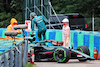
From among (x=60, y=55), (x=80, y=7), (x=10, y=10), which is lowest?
(x=60, y=55)

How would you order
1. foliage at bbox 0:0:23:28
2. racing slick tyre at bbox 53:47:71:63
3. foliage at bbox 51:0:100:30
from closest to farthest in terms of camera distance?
1. racing slick tyre at bbox 53:47:71:63
2. foliage at bbox 51:0:100:30
3. foliage at bbox 0:0:23:28

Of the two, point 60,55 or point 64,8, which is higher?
point 64,8

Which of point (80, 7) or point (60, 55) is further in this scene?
point (80, 7)

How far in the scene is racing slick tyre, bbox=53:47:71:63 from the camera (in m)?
12.6

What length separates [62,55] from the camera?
41.7 ft

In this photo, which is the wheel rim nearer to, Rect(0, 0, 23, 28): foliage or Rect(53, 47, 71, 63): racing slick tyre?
Rect(53, 47, 71, 63): racing slick tyre

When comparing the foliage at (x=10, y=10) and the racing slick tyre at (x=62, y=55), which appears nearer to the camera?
the racing slick tyre at (x=62, y=55)

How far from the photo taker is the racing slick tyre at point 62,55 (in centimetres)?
1257

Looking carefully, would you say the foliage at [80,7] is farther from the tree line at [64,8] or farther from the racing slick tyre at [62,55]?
the racing slick tyre at [62,55]

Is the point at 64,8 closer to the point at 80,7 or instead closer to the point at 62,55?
the point at 80,7

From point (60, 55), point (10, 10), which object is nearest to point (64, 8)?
point (10, 10)

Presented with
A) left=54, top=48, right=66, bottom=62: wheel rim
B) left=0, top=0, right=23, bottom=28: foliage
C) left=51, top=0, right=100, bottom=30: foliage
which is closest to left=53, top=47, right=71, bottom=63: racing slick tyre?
left=54, top=48, right=66, bottom=62: wheel rim

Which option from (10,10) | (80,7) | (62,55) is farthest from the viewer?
(10,10)

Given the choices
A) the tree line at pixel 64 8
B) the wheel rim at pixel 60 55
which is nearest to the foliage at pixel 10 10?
the tree line at pixel 64 8
